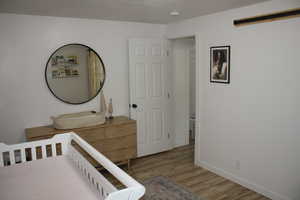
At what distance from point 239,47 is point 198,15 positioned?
0.86m

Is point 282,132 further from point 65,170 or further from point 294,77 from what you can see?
point 65,170

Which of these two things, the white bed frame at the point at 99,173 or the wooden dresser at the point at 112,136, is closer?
the white bed frame at the point at 99,173

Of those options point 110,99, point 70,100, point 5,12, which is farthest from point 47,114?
point 5,12

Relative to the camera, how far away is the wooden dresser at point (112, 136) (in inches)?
135

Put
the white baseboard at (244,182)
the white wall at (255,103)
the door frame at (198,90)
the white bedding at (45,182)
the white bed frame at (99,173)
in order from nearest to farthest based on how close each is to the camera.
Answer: the white bed frame at (99,173), the white bedding at (45,182), the white wall at (255,103), the white baseboard at (244,182), the door frame at (198,90)

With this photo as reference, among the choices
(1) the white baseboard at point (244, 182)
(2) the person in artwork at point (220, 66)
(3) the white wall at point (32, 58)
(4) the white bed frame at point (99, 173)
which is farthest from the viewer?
(2) the person in artwork at point (220, 66)

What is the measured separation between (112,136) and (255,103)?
206cm

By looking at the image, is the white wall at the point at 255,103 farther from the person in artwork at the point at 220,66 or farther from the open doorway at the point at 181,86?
the open doorway at the point at 181,86

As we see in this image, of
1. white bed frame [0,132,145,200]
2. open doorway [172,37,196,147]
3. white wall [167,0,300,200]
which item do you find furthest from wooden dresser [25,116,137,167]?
open doorway [172,37,196,147]

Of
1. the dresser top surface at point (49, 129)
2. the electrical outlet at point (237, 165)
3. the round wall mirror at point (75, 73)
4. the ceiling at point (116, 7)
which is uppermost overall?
the ceiling at point (116, 7)

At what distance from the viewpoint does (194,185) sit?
11.1 feet

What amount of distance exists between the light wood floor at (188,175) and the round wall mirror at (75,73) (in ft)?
4.74

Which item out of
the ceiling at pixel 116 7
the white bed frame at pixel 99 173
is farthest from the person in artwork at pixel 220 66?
the white bed frame at pixel 99 173

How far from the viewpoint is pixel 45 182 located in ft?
6.65
